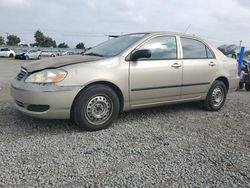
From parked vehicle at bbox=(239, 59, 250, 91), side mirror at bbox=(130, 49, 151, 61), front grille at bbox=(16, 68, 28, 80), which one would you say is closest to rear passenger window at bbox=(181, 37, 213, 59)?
side mirror at bbox=(130, 49, 151, 61)

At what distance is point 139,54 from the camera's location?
14.9 feet

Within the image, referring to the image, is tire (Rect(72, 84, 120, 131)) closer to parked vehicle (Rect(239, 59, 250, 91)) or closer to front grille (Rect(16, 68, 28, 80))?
front grille (Rect(16, 68, 28, 80))

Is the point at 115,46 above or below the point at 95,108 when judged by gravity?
above

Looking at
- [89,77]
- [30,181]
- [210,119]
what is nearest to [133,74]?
[89,77]

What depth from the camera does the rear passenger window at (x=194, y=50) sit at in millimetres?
5426

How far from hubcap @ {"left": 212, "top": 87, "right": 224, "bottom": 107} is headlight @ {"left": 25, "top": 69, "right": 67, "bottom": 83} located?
327cm

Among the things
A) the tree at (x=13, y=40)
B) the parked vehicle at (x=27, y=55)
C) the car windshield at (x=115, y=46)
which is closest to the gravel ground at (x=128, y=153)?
the car windshield at (x=115, y=46)

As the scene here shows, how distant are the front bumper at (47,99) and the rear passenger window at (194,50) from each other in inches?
90.6

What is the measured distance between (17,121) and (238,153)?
3.29 meters

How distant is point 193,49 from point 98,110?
2.39 meters

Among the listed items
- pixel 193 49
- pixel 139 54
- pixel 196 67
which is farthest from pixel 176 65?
pixel 139 54

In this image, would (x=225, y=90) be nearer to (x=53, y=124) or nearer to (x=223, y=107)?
(x=223, y=107)

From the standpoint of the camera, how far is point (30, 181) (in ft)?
9.16

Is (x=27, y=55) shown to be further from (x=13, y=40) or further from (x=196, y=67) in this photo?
(x=13, y=40)
